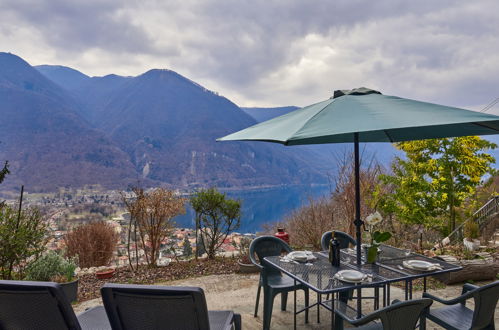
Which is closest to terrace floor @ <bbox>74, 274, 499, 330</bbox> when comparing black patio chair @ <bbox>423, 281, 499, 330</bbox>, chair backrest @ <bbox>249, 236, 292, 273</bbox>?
chair backrest @ <bbox>249, 236, 292, 273</bbox>

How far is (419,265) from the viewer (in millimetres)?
2760

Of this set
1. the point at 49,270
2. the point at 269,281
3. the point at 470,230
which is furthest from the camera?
the point at 470,230

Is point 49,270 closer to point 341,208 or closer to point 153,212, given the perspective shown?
point 153,212

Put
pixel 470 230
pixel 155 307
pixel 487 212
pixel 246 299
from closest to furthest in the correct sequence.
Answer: pixel 155 307
pixel 246 299
pixel 470 230
pixel 487 212

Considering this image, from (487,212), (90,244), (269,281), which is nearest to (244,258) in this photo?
(269,281)

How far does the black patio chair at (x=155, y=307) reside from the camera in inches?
65.7

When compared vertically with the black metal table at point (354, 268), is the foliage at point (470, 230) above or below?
below

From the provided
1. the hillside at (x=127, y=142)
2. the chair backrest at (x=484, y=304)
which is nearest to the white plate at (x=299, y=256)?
the chair backrest at (x=484, y=304)

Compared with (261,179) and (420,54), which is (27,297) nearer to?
(420,54)

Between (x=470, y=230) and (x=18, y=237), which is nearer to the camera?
(x=18, y=237)

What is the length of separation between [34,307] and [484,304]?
274 centimetres

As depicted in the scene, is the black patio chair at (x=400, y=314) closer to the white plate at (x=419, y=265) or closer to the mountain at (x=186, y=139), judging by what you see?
the white plate at (x=419, y=265)

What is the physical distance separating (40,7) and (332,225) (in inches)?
308

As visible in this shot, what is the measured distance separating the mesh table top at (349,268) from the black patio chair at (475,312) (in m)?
0.30
